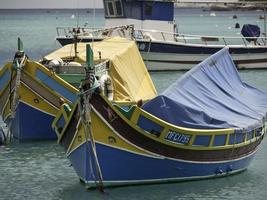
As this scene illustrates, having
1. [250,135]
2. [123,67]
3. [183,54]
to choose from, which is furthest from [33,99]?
[183,54]

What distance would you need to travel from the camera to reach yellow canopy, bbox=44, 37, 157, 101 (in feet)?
76.1

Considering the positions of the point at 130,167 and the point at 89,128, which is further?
the point at 130,167

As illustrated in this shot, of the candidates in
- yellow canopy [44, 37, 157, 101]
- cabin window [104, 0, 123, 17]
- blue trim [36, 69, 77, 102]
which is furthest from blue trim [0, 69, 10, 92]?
cabin window [104, 0, 123, 17]

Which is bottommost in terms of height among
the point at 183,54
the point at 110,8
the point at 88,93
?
the point at 183,54

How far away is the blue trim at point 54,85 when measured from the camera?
72.2 feet

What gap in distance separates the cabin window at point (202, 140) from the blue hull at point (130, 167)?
0.47 metres

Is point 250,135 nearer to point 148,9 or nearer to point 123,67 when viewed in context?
point 123,67

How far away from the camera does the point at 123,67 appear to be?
24.4 metres

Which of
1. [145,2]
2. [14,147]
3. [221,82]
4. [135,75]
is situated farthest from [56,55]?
[145,2]

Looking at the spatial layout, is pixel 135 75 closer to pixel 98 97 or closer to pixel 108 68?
pixel 108 68

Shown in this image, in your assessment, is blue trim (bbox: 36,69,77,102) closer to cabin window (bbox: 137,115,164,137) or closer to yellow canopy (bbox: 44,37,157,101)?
yellow canopy (bbox: 44,37,157,101)

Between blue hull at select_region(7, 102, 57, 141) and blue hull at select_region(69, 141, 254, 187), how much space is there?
19.6ft

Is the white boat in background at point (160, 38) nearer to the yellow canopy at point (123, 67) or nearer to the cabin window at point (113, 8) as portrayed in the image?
the cabin window at point (113, 8)

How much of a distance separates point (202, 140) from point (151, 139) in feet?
3.43
